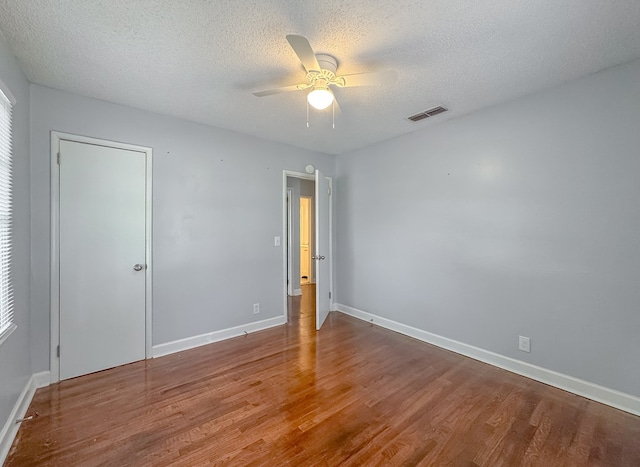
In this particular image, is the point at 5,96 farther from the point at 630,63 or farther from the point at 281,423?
the point at 630,63

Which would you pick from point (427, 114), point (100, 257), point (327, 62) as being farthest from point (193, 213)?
point (427, 114)

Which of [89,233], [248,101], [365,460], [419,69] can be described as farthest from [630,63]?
[89,233]

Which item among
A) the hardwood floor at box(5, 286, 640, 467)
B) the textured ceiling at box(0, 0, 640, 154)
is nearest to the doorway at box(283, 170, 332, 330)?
the hardwood floor at box(5, 286, 640, 467)

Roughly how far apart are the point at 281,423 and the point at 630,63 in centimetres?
362

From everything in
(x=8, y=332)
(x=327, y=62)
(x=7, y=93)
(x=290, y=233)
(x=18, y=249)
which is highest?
(x=327, y=62)

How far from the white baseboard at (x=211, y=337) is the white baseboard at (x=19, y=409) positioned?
818mm

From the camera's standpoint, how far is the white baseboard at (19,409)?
1576 mm

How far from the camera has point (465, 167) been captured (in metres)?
2.89

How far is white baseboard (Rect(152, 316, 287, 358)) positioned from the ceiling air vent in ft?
10.1

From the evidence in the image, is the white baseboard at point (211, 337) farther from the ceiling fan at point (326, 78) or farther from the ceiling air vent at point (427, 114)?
the ceiling air vent at point (427, 114)

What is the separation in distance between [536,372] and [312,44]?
3.27 metres

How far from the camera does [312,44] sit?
5.84 feet

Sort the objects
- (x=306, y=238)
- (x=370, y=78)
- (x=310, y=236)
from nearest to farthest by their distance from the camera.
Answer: (x=370, y=78)
(x=310, y=236)
(x=306, y=238)

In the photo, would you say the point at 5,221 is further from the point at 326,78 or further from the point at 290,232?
the point at 290,232
